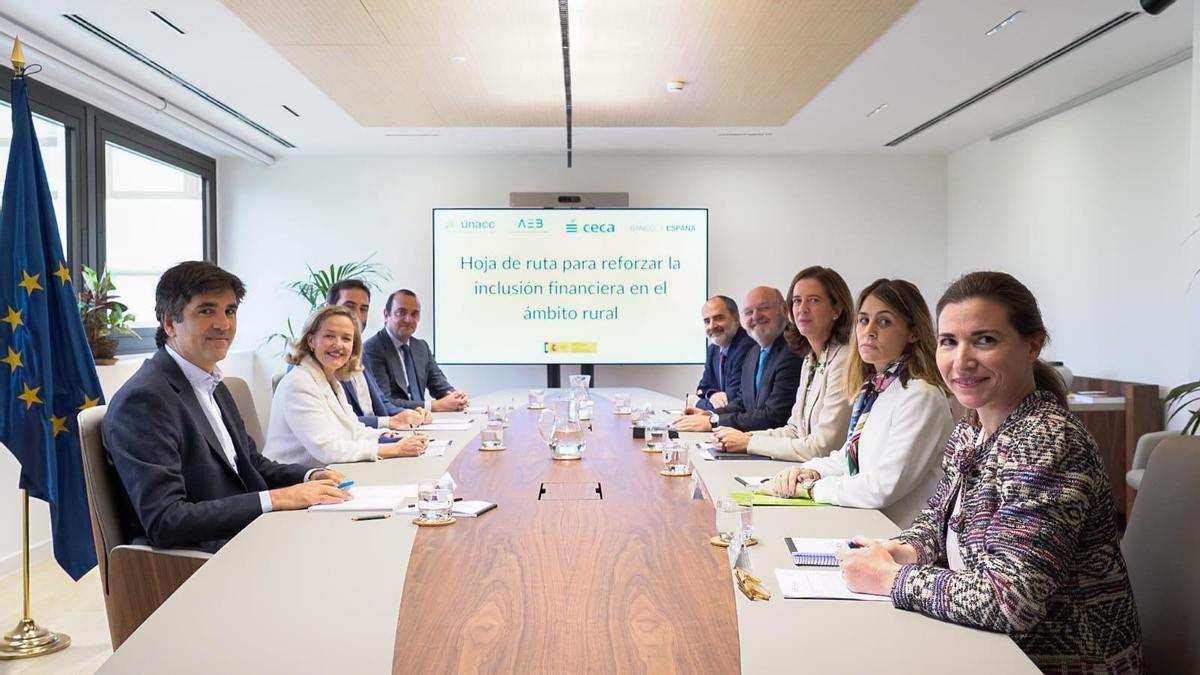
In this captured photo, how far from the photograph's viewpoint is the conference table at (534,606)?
1.49m

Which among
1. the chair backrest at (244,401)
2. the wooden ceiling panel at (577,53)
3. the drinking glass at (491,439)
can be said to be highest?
the wooden ceiling panel at (577,53)

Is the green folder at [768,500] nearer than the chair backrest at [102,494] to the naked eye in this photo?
No

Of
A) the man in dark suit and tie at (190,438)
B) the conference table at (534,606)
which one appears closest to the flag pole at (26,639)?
the man in dark suit and tie at (190,438)

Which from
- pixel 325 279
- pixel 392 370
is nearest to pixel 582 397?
pixel 392 370

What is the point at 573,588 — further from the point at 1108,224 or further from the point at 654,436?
the point at 1108,224

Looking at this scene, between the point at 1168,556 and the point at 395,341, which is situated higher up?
the point at 395,341

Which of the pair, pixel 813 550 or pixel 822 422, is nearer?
pixel 813 550

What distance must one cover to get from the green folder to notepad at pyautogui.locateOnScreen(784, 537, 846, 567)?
1.24ft

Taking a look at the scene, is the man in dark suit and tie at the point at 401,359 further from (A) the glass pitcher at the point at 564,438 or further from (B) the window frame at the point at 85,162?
(A) the glass pitcher at the point at 564,438

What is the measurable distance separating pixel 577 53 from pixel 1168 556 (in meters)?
4.03

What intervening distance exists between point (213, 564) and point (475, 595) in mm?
650

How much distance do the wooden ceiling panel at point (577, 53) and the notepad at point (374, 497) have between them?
93.9 inches

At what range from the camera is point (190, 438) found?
8.63 feet

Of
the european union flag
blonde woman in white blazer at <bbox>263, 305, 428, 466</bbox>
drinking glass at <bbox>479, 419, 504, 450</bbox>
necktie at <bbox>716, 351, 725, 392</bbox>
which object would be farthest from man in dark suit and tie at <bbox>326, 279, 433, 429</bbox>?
necktie at <bbox>716, 351, 725, 392</bbox>
